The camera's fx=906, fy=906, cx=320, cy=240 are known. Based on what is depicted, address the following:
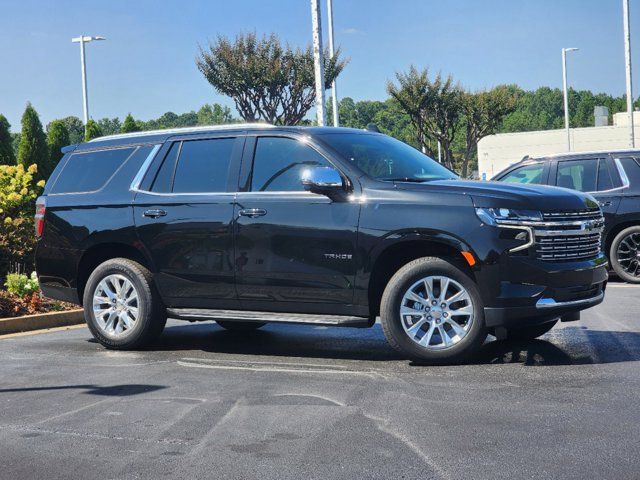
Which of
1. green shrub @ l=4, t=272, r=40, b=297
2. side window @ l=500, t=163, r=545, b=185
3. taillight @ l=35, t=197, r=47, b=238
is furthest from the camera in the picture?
side window @ l=500, t=163, r=545, b=185

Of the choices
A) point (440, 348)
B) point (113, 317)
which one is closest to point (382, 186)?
point (440, 348)

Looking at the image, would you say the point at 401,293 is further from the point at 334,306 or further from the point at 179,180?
the point at 179,180

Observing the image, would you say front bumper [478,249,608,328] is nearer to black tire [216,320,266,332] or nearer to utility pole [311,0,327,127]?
black tire [216,320,266,332]

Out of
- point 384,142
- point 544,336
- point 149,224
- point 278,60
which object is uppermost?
point 278,60

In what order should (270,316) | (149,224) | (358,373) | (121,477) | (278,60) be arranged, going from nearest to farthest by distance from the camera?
(121,477) → (358,373) → (270,316) → (149,224) → (278,60)

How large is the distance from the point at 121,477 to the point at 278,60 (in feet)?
122

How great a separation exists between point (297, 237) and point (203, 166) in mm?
1328

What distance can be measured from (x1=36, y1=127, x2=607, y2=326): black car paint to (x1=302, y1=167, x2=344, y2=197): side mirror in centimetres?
11

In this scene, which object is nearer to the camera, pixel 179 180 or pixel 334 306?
pixel 334 306

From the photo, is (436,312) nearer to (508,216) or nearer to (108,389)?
(508,216)

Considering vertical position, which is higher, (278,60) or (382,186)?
(278,60)

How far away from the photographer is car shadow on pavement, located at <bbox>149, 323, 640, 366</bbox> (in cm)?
743

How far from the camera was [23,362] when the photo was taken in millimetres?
8016

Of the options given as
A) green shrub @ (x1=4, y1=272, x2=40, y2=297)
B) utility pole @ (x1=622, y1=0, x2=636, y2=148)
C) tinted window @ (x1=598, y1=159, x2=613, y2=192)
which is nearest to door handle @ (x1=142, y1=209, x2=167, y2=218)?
green shrub @ (x1=4, y1=272, x2=40, y2=297)
